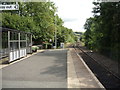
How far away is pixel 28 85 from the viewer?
6.78 meters

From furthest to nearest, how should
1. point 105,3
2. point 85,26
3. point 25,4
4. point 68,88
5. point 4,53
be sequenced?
point 85,26
point 25,4
point 105,3
point 4,53
point 68,88

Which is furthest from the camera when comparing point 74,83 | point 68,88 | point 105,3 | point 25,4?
point 25,4

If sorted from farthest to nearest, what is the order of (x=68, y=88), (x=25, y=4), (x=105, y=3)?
(x=25, y=4) → (x=105, y=3) → (x=68, y=88)

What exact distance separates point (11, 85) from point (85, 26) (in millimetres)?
52054

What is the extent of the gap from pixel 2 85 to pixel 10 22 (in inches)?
882

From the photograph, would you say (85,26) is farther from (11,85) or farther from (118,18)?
(11,85)

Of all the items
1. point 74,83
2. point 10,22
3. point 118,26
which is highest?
point 10,22

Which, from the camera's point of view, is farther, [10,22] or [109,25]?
[10,22]

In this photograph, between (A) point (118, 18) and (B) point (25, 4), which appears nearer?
(A) point (118, 18)

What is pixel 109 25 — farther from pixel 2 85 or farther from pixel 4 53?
pixel 2 85

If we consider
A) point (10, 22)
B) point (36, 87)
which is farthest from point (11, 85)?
point (10, 22)

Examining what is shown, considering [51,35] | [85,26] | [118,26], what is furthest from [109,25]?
[85,26]

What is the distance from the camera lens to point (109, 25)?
17500mm

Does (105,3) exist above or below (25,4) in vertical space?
below
